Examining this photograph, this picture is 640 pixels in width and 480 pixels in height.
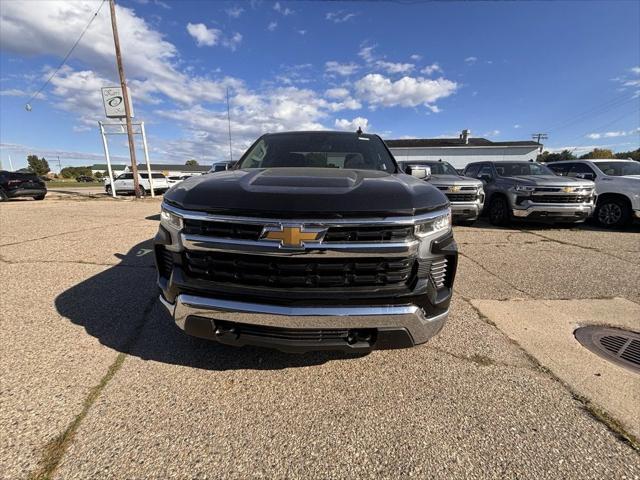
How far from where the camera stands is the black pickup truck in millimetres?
1824

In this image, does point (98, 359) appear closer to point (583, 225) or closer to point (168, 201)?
point (168, 201)

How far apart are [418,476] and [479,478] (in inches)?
11.4

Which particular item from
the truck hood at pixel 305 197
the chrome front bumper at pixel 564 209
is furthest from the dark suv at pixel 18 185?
the chrome front bumper at pixel 564 209

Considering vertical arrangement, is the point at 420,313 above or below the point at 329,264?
below

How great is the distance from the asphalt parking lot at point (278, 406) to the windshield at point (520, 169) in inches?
260

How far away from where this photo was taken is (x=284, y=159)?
3.42 meters

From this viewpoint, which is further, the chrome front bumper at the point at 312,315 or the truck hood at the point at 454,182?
the truck hood at the point at 454,182

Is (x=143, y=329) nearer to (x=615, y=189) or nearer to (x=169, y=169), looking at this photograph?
(x=615, y=189)

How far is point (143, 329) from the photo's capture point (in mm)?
2904

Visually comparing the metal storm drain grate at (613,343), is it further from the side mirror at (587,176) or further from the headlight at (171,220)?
the side mirror at (587,176)

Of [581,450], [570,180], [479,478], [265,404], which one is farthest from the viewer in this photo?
[570,180]

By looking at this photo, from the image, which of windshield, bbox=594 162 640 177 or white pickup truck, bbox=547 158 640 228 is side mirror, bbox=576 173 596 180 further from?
windshield, bbox=594 162 640 177

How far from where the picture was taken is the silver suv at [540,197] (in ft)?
25.1

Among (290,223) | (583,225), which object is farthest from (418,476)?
(583,225)
